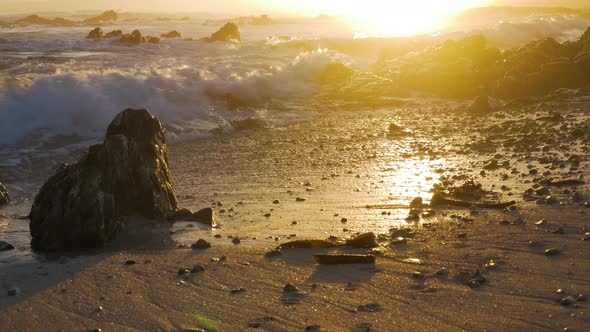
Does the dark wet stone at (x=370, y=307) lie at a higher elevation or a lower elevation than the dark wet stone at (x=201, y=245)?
higher

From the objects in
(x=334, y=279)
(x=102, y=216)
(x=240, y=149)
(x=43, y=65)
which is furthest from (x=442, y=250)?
(x=43, y=65)

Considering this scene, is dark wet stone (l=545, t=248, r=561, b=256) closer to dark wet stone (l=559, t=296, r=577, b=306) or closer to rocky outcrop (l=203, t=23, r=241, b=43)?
→ dark wet stone (l=559, t=296, r=577, b=306)

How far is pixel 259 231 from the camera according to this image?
5113 mm

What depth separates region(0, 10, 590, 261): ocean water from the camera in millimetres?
9977

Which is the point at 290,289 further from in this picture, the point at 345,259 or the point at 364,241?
the point at 364,241

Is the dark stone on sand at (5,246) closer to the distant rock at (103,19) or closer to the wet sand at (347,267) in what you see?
the wet sand at (347,267)

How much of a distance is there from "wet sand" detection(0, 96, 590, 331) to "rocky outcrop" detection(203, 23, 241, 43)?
1751 centimetres

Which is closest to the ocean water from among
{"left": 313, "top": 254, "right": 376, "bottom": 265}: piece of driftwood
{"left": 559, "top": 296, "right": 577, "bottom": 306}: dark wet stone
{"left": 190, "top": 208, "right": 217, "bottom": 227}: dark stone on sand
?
Result: {"left": 190, "top": 208, "right": 217, "bottom": 227}: dark stone on sand

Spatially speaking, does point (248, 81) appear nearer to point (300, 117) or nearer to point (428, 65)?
point (300, 117)

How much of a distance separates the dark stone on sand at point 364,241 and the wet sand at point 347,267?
7 cm

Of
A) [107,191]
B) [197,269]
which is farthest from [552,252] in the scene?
[107,191]

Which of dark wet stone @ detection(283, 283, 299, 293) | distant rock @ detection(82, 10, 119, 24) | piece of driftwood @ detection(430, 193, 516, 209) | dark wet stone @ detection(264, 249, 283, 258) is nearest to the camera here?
dark wet stone @ detection(283, 283, 299, 293)

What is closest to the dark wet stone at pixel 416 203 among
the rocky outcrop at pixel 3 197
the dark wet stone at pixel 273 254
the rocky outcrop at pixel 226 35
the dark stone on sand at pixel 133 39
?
the dark wet stone at pixel 273 254

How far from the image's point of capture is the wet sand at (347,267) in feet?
11.1
